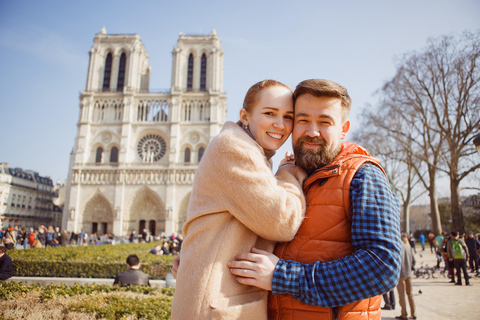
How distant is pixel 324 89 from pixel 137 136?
1247 inches

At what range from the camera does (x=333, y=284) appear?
1169 mm

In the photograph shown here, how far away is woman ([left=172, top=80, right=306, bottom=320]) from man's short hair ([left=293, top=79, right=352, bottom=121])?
0.37 meters

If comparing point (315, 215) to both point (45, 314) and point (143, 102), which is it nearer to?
point (45, 314)

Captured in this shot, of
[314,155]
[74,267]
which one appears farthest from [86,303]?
[74,267]

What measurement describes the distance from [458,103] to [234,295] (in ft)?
47.7

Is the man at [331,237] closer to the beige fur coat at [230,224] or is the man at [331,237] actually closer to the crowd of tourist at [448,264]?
the beige fur coat at [230,224]

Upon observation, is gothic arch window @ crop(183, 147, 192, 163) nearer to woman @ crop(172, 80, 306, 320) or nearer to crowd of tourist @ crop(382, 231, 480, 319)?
crowd of tourist @ crop(382, 231, 480, 319)

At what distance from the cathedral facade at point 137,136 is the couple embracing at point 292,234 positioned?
27.3m

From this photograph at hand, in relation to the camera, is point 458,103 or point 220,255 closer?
point 220,255

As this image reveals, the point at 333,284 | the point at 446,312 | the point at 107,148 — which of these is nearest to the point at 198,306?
the point at 333,284

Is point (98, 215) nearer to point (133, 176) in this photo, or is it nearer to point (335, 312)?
point (133, 176)

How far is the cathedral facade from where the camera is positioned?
28875 mm

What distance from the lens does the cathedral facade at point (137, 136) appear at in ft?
94.7

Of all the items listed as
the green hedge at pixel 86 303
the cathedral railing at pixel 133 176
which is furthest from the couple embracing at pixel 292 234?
the cathedral railing at pixel 133 176
